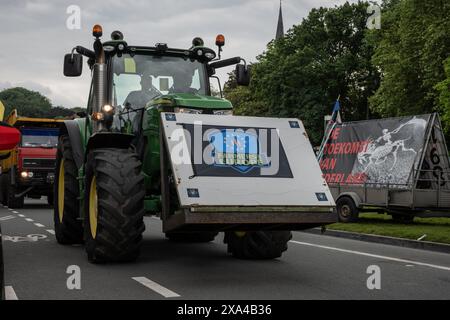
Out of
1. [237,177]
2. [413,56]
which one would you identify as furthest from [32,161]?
[413,56]

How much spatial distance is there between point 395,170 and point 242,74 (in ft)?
27.3

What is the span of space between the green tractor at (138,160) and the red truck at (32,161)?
1289cm

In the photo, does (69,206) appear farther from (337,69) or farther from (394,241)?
(337,69)

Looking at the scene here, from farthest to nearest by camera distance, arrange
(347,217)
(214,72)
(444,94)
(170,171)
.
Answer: (444,94) → (347,217) → (214,72) → (170,171)

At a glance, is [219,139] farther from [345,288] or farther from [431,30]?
[431,30]

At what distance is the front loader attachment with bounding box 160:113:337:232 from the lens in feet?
23.7

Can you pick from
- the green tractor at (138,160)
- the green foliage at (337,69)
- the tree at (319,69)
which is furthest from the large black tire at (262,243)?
the tree at (319,69)

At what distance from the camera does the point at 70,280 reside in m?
7.37

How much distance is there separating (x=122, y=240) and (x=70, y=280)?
0.84 meters

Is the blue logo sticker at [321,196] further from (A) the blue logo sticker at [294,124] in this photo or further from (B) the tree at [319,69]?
(B) the tree at [319,69]

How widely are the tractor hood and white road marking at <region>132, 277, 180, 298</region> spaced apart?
2.29 m

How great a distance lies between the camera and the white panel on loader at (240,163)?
7.35m

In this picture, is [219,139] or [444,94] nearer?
[219,139]
